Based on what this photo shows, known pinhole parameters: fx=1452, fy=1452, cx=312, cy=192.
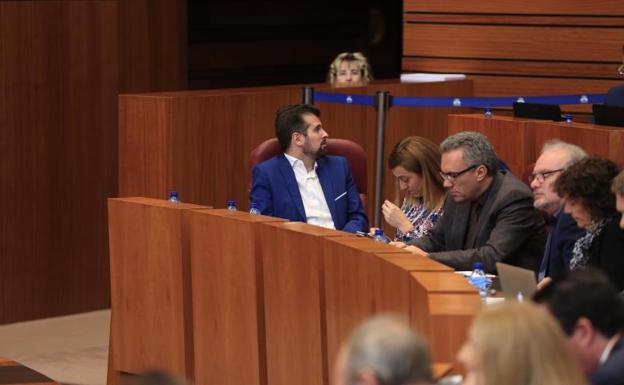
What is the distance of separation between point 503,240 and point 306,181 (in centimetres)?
177

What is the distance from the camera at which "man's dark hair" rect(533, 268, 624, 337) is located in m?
3.09

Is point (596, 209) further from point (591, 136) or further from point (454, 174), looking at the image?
point (591, 136)

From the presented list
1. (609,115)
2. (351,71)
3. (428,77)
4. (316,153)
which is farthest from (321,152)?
(428,77)

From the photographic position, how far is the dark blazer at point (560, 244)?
194 inches

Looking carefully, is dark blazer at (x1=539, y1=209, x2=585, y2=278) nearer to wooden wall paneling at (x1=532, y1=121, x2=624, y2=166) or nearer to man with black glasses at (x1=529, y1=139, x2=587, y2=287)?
man with black glasses at (x1=529, y1=139, x2=587, y2=287)

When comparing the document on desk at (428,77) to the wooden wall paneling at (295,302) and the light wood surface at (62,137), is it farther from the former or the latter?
the wooden wall paneling at (295,302)

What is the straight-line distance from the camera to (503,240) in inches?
211

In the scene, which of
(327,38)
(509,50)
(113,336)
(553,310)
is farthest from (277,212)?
(327,38)

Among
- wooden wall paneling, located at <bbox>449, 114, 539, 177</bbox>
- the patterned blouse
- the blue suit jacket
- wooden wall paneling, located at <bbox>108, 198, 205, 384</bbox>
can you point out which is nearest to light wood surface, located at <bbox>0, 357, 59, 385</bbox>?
wooden wall paneling, located at <bbox>108, 198, 205, 384</bbox>

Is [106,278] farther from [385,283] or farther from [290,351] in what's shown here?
[385,283]

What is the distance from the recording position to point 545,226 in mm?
5520

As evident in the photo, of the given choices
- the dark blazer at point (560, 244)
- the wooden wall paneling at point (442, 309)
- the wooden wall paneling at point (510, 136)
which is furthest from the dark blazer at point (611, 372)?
the wooden wall paneling at point (510, 136)

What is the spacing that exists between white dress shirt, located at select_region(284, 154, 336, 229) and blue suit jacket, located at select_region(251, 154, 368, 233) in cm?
3

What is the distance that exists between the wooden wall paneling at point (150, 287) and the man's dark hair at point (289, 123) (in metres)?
1.19
